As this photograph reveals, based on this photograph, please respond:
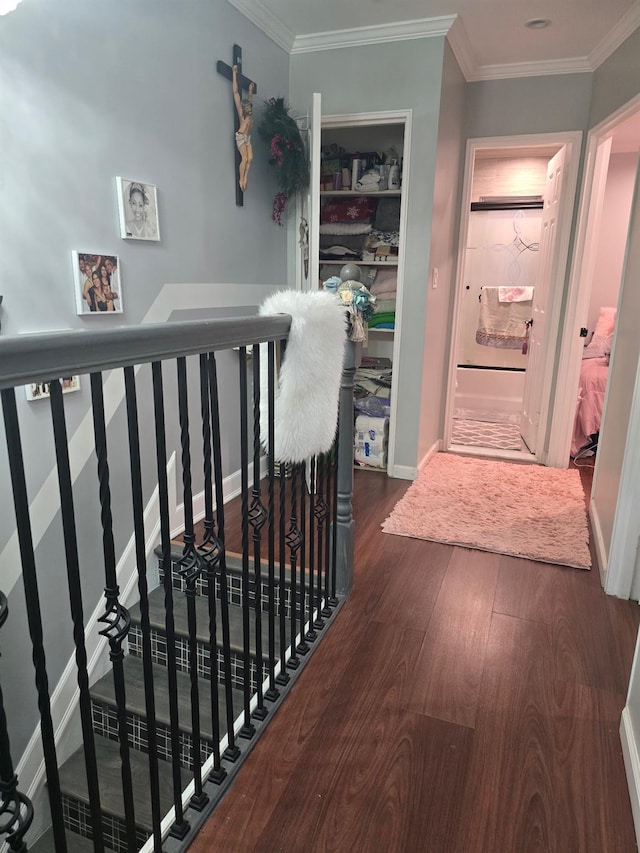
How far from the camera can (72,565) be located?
901 millimetres

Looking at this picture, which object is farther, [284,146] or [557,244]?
[557,244]

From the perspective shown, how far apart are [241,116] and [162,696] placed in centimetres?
275

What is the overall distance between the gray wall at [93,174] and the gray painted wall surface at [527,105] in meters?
1.74

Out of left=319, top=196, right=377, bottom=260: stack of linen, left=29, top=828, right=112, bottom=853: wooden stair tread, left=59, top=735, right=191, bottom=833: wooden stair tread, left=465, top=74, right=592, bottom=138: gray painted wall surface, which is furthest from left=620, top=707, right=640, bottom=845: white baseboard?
left=465, top=74, right=592, bottom=138: gray painted wall surface

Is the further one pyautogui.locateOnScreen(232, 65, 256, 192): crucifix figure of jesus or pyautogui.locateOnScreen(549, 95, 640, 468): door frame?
pyautogui.locateOnScreen(549, 95, 640, 468): door frame

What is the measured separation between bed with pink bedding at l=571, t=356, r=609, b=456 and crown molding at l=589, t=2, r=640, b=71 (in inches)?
81.0

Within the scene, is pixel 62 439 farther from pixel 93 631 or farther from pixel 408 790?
pixel 93 631

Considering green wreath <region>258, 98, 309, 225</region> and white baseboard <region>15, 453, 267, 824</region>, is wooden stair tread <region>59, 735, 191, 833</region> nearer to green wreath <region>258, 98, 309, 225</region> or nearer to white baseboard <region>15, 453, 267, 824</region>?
white baseboard <region>15, 453, 267, 824</region>

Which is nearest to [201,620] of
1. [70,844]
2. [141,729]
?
[141,729]

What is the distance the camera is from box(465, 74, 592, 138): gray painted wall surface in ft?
12.1

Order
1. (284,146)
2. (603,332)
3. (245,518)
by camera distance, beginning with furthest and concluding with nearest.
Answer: (603,332), (284,146), (245,518)

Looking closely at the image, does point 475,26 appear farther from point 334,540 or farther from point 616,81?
point 334,540

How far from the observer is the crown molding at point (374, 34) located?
123 inches

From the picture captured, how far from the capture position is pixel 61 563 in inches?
87.6
